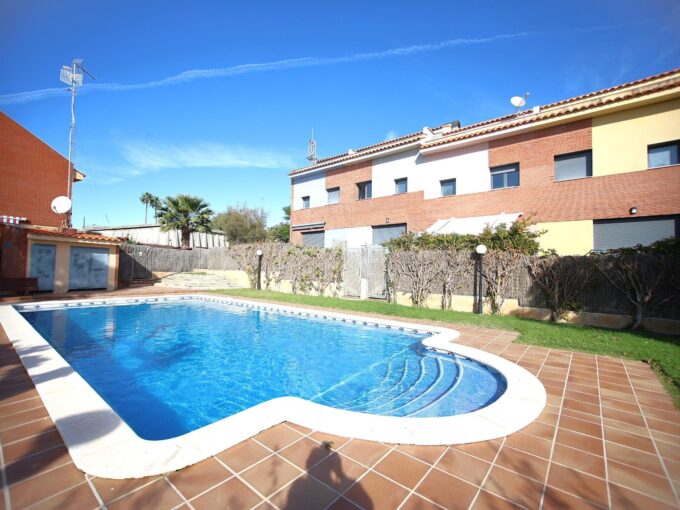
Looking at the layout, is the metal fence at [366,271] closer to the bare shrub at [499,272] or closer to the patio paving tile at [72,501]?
the bare shrub at [499,272]

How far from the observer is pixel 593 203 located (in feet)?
43.6

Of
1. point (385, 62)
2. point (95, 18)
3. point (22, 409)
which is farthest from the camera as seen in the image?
point (385, 62)

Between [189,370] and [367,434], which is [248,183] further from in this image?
[367,434]

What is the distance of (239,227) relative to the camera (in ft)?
136

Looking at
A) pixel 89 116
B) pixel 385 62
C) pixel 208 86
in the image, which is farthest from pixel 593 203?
pixel 89 116

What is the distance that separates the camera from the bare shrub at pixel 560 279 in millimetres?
10531

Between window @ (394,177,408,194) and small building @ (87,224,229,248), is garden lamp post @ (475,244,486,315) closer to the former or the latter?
window @ (394,177,408,194)

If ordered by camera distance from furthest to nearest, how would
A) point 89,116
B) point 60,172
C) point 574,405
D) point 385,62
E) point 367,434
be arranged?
point 60,172 < point 89,116 < point 385,62 < point 574,405 < point 367,434

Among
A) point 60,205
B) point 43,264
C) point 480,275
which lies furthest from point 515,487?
point 60,205

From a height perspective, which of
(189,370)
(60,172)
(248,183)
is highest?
(248,183)

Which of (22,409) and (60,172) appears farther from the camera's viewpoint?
(60,172)

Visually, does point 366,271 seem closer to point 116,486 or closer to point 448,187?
point 448,187

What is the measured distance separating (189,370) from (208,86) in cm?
1600

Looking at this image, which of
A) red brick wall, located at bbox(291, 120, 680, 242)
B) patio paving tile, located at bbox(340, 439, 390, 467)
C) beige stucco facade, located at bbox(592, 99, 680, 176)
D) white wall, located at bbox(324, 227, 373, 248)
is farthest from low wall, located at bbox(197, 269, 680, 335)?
patio paving tile, located at bbox(340, 439, 390, 467)
